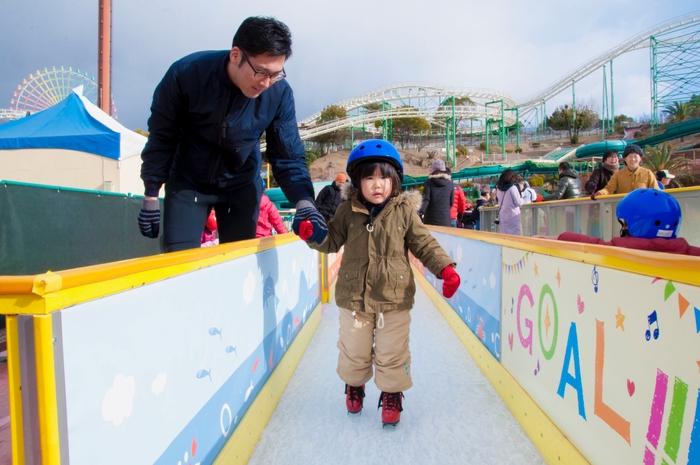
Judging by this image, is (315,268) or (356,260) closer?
(356,260)

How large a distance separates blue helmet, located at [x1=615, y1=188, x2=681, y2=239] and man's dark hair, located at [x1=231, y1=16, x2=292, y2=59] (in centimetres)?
129

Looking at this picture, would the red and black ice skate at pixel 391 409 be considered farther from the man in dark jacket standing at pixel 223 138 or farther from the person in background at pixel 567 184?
the person in background at pixel 567 184

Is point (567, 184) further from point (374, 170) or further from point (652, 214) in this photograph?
point (374, 170)

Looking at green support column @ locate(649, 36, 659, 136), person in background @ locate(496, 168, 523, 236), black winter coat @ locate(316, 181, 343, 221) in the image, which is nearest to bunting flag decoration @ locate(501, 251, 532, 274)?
person in background @ locate(496, 168, 523, 236)

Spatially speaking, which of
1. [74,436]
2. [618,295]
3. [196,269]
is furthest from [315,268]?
[74,436]

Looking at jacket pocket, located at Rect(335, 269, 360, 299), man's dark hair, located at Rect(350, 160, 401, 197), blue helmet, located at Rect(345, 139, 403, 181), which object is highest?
blue helmet, located at Rect(345, 139, 403, 181)

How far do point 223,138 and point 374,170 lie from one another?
2.02 feet

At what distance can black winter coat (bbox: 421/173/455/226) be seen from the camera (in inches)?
195

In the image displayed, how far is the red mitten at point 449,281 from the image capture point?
1600 millimetres

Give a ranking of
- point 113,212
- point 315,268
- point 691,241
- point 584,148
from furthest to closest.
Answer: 1. point 584,148
2. point 113,212
3. point 315,268
4. point 691,241

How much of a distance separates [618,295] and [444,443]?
846 millimetres

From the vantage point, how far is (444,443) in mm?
1524

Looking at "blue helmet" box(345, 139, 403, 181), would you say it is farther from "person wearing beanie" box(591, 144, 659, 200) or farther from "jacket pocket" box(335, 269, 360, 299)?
"person wearing beanie" box(591, 144, 659, 200)

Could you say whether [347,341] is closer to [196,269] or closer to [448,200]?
[196,269]
